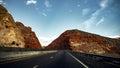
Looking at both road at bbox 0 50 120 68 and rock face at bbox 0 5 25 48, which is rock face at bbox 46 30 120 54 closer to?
rock face at bbox 0 5 25 48

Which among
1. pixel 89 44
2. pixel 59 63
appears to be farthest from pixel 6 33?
pixel 89 44

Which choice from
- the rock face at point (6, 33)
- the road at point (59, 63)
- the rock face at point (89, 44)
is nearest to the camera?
the road at point (59, 63)

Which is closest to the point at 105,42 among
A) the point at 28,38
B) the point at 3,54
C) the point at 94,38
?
the point at 94,38

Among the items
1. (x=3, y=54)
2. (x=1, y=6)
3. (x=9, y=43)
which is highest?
(x=1, y=6)

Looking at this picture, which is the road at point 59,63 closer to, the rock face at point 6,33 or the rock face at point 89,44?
the rock face at point 6,33

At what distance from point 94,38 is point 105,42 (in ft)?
32.2

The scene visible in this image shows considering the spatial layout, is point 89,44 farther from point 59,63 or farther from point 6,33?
point 59,63

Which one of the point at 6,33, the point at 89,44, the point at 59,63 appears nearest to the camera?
the point at 59,63

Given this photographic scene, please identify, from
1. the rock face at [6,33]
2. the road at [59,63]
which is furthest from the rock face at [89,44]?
Answer: the road at [59,63]

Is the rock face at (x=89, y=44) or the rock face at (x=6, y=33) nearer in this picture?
the rock face at (x=6, y=33)

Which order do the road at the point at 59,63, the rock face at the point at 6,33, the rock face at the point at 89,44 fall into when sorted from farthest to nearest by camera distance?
the rock face at the point at 89,44 < the rock face at the point at 6,33 < the road at the point at 59,63

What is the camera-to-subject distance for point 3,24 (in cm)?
5984

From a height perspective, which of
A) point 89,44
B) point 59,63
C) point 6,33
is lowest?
point 59,63

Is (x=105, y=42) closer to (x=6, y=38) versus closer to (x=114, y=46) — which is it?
(x=114, y=46)
